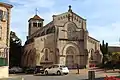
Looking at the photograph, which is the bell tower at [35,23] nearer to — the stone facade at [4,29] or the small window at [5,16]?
the stone facade at [4,29]

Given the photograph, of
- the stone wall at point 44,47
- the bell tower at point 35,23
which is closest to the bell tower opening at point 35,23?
the bell tower at point 35,23

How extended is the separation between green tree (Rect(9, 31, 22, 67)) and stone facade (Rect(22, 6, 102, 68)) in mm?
3093

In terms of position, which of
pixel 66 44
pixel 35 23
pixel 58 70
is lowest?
pixel 58 70

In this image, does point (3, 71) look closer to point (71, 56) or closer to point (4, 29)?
point (4, 29)

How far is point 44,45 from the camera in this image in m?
62.8

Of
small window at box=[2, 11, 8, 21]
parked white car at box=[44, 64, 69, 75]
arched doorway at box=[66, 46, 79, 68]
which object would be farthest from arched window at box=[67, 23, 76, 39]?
small window at box=[2, 11, 8, 21]

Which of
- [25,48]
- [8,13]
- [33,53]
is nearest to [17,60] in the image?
[25,48]

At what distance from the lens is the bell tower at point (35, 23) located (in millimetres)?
76062

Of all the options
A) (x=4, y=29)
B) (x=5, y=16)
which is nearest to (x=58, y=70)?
(x=4, y=29)

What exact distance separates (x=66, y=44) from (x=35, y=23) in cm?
1561

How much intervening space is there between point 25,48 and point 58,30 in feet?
35.8

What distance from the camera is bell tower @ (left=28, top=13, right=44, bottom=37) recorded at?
7606cm

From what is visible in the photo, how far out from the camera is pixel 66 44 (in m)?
64.5

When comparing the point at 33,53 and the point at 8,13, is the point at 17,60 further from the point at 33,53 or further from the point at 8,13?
the point at 8,13
